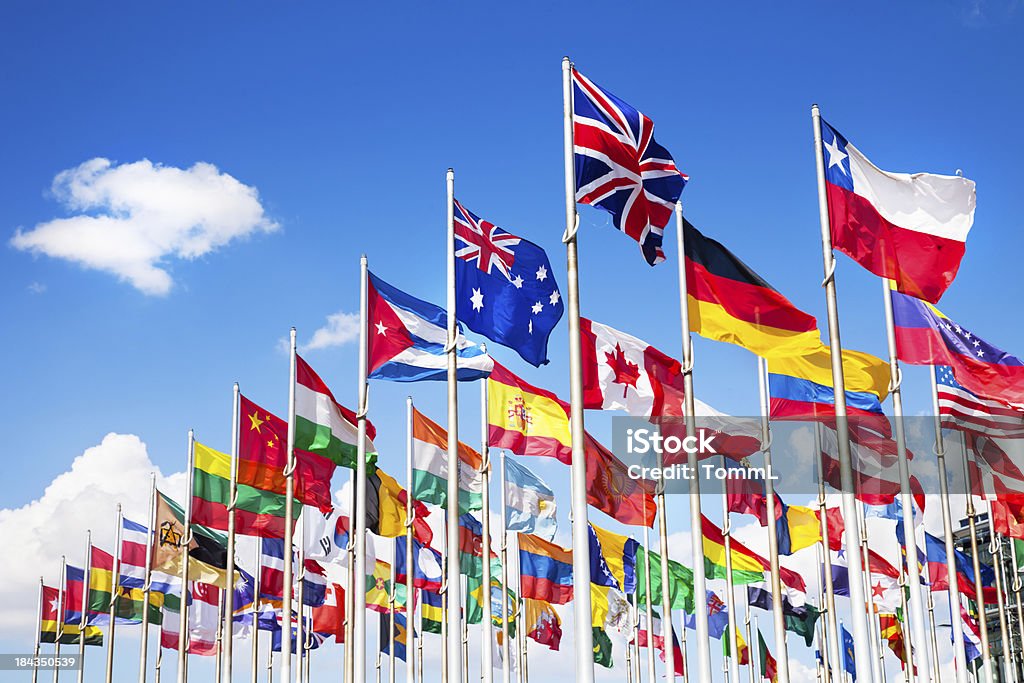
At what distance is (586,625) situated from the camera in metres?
16.2

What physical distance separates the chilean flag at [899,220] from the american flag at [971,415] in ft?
39.6

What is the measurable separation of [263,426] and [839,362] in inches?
720

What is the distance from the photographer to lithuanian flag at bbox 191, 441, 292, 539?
112 ft

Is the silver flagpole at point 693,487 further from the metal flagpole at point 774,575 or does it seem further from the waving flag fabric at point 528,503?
the waving flag fabric at point 528,503

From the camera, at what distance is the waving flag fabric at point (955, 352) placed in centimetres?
2581

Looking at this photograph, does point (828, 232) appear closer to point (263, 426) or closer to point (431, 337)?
point (431, 337)

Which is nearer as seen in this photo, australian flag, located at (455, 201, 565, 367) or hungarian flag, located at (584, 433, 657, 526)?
australian flag, located at (455, 201, 565, 367)

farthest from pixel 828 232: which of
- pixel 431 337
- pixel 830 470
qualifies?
pixel 830 470

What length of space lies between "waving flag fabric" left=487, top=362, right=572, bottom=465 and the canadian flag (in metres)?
4.50

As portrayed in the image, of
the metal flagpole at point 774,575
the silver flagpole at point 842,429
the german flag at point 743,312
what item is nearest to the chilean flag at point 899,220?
the silver flagpole at point 842,429

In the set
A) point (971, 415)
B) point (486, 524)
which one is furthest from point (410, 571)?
point (971, 415)

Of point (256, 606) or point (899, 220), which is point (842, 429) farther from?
point (256, 606)

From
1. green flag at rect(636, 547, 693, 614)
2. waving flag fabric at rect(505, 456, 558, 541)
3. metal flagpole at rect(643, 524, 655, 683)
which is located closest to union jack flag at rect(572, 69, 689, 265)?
waving flag fabric at rect(505, 456, 558, 541)

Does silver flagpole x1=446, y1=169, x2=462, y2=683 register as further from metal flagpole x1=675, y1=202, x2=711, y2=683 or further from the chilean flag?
the chilean flag
